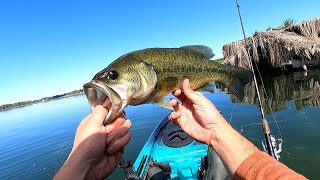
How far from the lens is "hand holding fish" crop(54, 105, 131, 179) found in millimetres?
2756

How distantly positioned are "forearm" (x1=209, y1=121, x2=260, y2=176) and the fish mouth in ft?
4.47

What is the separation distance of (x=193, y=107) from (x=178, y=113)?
21 cm

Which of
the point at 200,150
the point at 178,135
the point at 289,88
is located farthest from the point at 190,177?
the point at 289,88

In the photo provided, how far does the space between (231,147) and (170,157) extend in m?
6.44

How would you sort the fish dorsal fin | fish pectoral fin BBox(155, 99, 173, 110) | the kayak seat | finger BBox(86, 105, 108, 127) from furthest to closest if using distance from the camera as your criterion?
the kayak seat → the fish dorsal fin → fish pectoral fin BBox(155, 99, 173, 110) → finger BBox(86, 105, 108, 127)

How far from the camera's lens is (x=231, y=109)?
74.0 ft

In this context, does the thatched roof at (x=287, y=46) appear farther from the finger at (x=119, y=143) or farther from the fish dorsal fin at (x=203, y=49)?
the finger at (x=119, y=143)

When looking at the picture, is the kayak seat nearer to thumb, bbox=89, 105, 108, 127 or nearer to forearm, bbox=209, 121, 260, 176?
forearm, bbox=209, 121, 260, 176

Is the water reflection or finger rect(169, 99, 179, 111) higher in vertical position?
finger rect(169, 99, 179, 111)

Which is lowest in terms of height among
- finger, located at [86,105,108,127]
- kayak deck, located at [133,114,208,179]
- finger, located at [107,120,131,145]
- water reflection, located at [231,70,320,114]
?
water reflection, located at [231,70,320,114]

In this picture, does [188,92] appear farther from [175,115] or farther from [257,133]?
[257,133]

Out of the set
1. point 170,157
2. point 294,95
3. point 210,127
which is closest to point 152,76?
point 210,127

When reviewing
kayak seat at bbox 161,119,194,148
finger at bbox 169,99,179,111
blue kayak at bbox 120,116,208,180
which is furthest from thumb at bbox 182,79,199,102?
kayak seat at bbox 161,119,194,148

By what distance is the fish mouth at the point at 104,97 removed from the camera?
2.76 m
